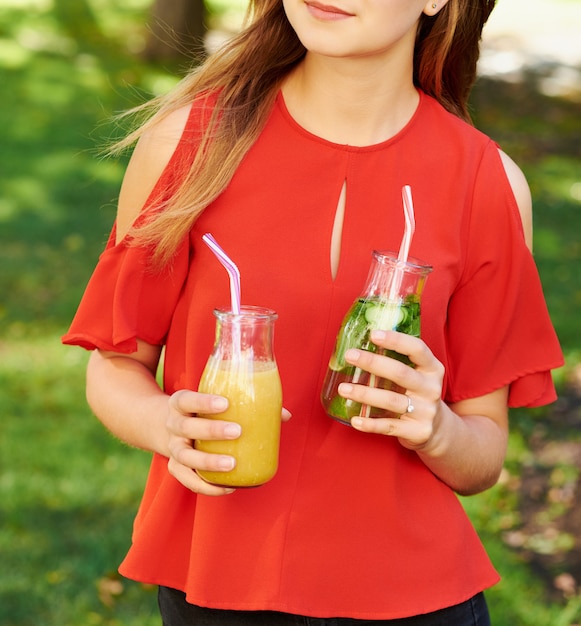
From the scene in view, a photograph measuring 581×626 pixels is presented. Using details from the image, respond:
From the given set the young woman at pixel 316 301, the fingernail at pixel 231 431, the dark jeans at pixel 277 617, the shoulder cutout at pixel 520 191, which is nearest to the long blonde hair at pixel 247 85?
the young woman at pixel 316 301

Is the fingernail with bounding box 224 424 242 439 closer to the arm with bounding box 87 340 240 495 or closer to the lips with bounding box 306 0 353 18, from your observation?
the arm with bounding box 87 340 240 495

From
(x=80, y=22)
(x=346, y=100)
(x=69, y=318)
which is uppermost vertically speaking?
(x=80, y=22)

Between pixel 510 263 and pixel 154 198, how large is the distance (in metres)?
0.83

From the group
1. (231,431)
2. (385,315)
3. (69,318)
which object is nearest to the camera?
(231,431)

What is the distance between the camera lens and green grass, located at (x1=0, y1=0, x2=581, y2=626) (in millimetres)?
4523

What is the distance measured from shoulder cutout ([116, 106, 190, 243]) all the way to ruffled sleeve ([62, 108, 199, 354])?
2cm

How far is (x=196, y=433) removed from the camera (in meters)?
1.91

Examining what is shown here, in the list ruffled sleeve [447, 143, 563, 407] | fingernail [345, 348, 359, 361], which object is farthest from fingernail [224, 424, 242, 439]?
ruffled sleeve [447, 143, 563, 407]

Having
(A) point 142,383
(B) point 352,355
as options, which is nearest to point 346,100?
(B) point 352,355

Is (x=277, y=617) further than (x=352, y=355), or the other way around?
(x=277, y=617)

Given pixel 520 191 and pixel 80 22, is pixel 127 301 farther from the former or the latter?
pixel 80 22

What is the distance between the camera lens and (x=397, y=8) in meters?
2.15

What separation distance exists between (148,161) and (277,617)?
3.38ft

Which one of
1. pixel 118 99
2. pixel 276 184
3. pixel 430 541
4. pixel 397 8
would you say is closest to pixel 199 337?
pixel 276 184
